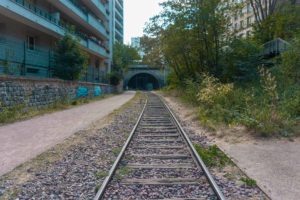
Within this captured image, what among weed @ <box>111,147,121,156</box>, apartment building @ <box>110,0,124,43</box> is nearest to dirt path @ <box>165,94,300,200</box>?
weed @ <box>111,147,121,156</box>

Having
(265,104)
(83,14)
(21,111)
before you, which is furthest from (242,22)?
(265,104)

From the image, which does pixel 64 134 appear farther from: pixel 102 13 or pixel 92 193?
pixel 102 13

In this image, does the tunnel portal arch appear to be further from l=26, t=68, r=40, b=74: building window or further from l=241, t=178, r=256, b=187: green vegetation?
l=241, t=178, r=256, b=187: green vegetation

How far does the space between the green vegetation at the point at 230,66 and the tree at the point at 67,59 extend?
25.6 feet

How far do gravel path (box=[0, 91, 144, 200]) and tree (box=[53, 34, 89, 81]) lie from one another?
57.6ft

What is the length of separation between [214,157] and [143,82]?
108047 millimetres

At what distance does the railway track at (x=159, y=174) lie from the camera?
5.86 m

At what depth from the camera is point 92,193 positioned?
19.6 ft

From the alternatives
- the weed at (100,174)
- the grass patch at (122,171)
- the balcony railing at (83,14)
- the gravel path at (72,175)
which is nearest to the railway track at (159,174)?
the grass patch at (122,171)

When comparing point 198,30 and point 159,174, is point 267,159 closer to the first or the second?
point 159,174

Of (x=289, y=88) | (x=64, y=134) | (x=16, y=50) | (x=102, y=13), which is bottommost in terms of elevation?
(x=64, y=134)

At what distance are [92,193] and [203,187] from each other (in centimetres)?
175

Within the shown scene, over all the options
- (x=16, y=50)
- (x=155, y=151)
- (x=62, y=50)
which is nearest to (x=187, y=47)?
(x=62, y=50)

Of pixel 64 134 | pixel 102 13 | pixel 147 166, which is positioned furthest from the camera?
pixel 102 13
